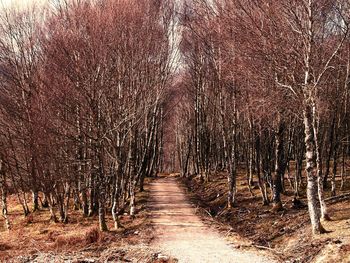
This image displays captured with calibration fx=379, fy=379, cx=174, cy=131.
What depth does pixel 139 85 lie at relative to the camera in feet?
65.9

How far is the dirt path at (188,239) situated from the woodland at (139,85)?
77.9 inches

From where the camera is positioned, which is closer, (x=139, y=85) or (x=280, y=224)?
(x=280, y=224)

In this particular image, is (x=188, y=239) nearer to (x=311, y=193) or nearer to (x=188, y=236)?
(x=188, y=236)

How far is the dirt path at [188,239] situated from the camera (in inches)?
473

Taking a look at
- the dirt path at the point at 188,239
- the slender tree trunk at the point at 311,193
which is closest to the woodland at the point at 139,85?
the slender tree trunk at the point at 311,193

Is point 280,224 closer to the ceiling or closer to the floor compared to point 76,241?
closer to the ceiling

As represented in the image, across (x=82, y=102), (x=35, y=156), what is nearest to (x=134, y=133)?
(x=82, y=102)

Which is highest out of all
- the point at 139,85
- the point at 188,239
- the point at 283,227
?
the point at 139,85

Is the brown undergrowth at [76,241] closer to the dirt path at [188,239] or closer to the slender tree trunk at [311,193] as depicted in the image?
the dirt path at [188,239]

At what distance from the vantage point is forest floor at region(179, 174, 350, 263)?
36.7ft

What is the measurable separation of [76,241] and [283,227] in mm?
8152

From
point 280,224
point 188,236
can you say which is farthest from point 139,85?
point 280,224

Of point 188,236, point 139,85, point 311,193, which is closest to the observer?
point 311,193

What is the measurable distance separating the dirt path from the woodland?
1978 mm
